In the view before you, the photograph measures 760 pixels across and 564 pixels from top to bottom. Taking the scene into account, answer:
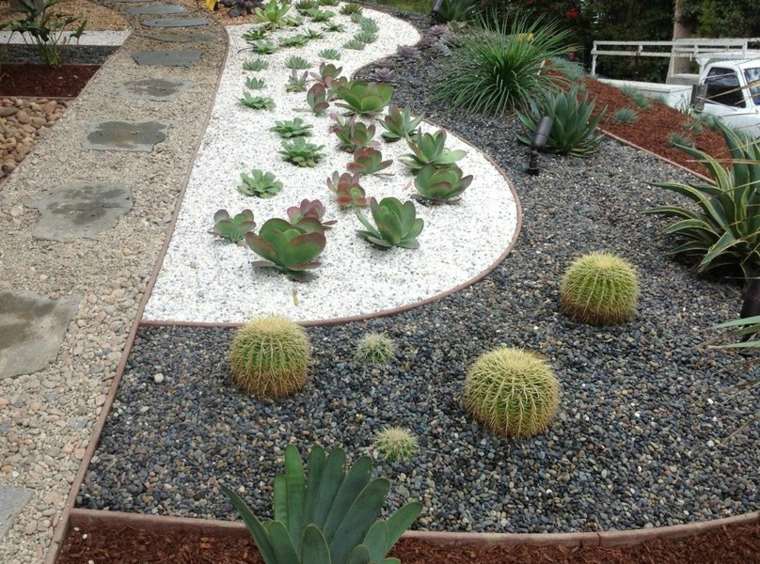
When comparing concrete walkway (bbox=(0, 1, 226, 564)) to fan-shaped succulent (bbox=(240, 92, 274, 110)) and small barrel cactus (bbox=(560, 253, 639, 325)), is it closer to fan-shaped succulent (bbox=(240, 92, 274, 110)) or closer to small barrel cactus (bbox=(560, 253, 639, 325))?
fan-shaped succulent (bbox=(240, 92, 274, 110))

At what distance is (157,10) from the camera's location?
1045 centimetres

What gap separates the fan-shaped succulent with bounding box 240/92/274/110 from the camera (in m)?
6.95

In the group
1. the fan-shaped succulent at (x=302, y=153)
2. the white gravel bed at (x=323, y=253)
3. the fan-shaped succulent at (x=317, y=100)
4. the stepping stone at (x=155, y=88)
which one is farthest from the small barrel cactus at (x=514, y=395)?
the stepping stone at (x=155, y=88)

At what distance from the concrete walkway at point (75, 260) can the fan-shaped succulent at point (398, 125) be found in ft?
5.36

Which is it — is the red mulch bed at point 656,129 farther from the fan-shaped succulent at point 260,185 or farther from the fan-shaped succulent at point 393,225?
the fan-shaped succulent at point 260,185

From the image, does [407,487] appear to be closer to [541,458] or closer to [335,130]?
[541,458]

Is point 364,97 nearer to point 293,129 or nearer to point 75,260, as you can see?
point 293,129

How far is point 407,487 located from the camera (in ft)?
9.92

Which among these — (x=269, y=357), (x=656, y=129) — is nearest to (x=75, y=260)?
(x=269, y=357)

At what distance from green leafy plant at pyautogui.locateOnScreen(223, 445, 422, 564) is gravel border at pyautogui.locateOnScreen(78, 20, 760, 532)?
424 mm

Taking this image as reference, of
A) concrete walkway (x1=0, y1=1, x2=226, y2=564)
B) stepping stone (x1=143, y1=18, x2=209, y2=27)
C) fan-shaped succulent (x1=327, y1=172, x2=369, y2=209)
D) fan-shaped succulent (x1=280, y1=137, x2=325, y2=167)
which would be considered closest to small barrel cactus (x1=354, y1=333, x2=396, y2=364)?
concrete walkway (x1=0, y1=1, x2=226, y2=564)

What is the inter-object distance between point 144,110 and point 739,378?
5.38 meters

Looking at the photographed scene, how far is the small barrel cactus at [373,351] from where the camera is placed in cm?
369

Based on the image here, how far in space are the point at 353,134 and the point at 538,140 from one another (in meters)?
1.52
